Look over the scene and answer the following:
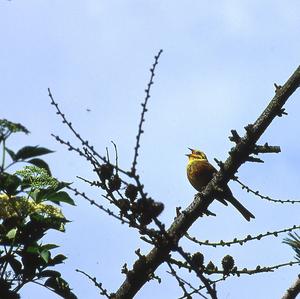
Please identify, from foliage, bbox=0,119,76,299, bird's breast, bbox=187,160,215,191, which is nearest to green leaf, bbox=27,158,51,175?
foliage, bbox=0,119,76,299

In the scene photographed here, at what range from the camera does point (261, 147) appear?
3.18m

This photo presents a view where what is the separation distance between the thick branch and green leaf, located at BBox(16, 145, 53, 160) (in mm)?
876

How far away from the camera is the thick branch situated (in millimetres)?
3156

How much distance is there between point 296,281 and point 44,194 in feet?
5.87

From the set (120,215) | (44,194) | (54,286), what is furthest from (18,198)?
(120,215)

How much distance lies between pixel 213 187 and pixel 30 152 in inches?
43.7

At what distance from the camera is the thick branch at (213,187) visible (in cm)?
316

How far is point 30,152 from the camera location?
3.41 metres

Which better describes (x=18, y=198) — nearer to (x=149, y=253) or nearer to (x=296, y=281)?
(x=149, y=253)

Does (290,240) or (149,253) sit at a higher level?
(290,240)

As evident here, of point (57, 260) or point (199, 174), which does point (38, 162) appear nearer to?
point (57, 260)

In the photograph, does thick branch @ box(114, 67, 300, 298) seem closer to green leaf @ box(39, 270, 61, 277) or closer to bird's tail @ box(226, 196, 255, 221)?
green leaf @ box(39, 270, 61, 277)

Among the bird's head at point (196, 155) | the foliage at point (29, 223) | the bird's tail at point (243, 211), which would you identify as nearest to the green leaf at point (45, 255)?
the foliage at point (29, 223)

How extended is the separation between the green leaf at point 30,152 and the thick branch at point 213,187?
876 millimetres
